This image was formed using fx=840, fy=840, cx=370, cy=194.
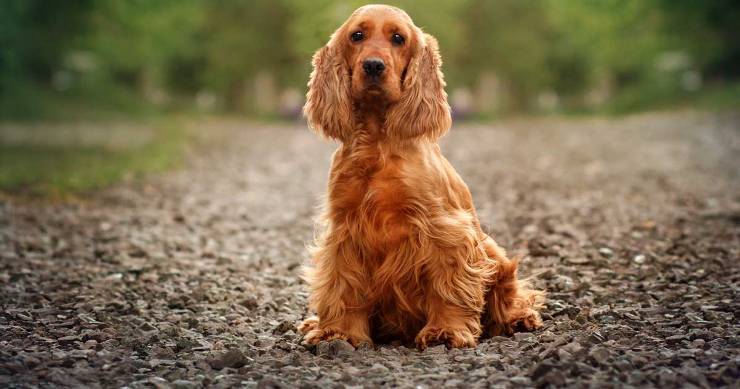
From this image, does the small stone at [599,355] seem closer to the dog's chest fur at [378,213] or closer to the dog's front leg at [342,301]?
the dog's chest fur at [378,213]

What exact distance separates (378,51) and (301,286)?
207 centimetres

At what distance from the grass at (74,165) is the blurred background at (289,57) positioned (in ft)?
0.52

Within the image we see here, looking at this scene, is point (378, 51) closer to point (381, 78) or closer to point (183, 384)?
point (381, 78)

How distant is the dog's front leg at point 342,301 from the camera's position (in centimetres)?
406

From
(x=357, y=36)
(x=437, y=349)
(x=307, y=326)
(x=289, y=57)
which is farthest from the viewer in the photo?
(x=289, y=57)

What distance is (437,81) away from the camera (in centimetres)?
430

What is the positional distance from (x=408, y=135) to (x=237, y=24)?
→ 32.8 meters

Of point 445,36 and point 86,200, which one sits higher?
point 445,36

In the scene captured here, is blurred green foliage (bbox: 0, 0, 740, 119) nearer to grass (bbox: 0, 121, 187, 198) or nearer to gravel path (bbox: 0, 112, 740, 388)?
grass (bbox: 0, 121, 187, 198)

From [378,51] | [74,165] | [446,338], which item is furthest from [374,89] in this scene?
[74,165]

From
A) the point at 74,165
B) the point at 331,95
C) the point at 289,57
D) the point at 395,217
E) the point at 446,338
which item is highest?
the point at 289,57

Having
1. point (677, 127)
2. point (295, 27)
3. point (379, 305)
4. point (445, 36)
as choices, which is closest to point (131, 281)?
point (379, 305)

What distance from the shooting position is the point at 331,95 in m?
4.24

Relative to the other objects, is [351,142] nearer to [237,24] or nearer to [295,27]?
[295,27]
